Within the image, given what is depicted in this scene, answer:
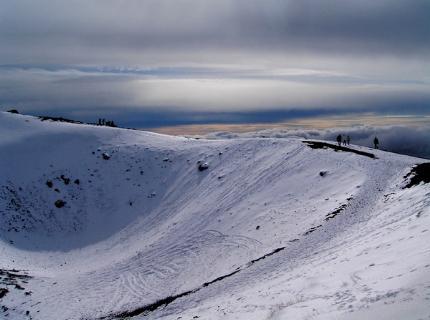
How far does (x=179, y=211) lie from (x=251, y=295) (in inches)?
968

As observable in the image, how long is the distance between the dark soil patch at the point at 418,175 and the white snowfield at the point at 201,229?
2.84 feet

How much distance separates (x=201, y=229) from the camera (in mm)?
37281

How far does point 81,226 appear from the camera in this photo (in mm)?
45188

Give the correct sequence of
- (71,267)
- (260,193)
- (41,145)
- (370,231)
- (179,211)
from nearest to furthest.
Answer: (370,231) → (71,267) → (260,193) → (179,211) → (41,145)

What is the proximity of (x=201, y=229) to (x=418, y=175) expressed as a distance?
1976 cm

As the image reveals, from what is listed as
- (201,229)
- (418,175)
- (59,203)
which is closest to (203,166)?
(201,229)

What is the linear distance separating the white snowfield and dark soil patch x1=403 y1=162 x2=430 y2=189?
87cm

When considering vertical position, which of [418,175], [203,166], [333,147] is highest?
[333,147]

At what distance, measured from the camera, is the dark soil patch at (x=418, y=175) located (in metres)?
30.1

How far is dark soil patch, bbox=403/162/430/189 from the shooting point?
98.6ft

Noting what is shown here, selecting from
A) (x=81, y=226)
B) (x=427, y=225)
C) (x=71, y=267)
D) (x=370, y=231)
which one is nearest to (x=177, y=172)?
(x=81, y=226)

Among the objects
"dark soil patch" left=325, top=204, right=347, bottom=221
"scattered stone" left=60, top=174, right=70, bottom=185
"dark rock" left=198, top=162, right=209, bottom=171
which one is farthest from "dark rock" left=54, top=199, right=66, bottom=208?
"dark soil patch" left=325, top=204, right=347, bottom=221

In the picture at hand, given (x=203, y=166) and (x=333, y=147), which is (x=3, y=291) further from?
(x=333, y=147)

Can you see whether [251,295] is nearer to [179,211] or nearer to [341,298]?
[341,298]
